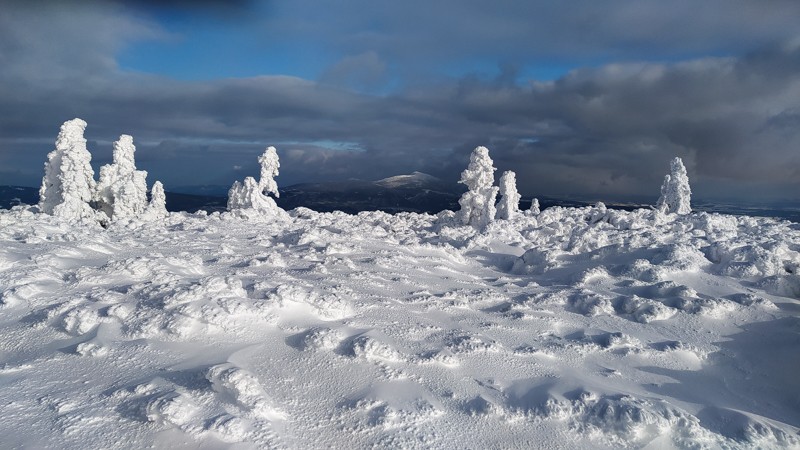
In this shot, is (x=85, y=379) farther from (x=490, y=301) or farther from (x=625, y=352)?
(x=625, y=352)

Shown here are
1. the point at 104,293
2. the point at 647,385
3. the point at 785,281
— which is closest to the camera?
the point at 647,385

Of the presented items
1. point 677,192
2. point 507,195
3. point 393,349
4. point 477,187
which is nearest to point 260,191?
point 477,187

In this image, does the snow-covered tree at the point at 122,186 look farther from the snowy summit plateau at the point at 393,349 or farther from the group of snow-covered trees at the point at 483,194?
the group of snow-covered trees at the point at 483,194

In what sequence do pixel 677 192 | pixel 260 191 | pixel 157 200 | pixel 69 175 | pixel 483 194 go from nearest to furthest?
pixel 69 175 → pixel 483 194 → pixel 157 200 → pixel 260 191 → pixel 677 192

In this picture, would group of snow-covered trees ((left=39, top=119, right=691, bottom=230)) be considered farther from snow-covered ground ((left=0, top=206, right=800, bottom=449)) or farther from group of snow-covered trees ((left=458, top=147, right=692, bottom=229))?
snow-covered ground ((left=0, top=206, right=800, bottom=449))

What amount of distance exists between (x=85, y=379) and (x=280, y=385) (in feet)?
21.2

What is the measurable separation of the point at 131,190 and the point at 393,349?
172ft

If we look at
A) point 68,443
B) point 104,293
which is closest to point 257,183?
point 104,293

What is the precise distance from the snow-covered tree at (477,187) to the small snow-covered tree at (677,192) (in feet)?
99.6

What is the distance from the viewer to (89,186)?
5644 centimetres

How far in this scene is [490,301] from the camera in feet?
79.4

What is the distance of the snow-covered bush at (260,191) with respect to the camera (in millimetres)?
62531

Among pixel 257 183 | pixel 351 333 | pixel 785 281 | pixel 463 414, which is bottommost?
pixel 463 414

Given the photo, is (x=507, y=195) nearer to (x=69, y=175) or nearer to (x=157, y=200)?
(x=157, y=200)
